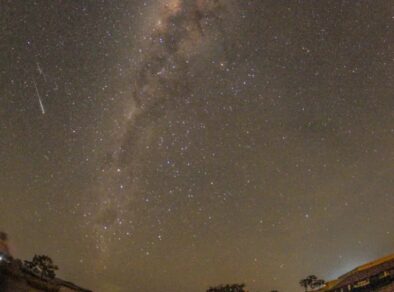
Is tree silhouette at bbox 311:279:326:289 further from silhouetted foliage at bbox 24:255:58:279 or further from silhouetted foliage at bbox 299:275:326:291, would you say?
silhouetted foliage at bbox 24:255:58:279

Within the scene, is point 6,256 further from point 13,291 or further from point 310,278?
point 310,278

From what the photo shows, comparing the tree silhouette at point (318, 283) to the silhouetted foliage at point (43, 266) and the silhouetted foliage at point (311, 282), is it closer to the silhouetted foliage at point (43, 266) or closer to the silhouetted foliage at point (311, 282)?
the silhouetted foliage at point (311, 282)

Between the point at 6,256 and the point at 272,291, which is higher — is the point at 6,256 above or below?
below

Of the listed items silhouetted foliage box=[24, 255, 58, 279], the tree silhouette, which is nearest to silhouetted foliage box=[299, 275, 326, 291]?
the tree silhouette

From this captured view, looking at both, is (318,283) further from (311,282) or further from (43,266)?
(43,266)

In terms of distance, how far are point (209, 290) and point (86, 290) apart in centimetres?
1691

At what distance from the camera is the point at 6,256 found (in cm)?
3475

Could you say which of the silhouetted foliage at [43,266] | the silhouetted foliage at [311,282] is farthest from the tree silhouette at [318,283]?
the silhouetted foliage at [43,266]

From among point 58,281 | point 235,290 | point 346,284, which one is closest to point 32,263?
point 58,281

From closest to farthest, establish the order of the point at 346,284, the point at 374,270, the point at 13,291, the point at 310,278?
the point at 13,291
the point at 374,270
the point at 346,284
the point at 310,278

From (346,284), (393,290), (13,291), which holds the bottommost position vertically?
(13,291)

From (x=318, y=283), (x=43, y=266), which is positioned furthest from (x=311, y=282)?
(x=43, y=266)

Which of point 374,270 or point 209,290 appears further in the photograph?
point 209,290

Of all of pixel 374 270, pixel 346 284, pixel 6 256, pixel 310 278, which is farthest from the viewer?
pixel 310 278
